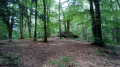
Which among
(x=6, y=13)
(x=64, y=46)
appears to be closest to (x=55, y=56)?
(x=64, y=46)

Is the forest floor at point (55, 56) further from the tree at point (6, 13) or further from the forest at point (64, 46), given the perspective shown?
the tree at point (6, 13)

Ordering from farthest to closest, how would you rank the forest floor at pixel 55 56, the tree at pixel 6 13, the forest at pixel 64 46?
the forest floor at pixel 55 56
the forest at pixel 64 46
the tree at pixel 6 13

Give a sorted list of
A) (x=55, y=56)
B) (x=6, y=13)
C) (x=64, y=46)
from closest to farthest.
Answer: (x=6, y=13) < (x=55, y=56) < (x=64, y=46)

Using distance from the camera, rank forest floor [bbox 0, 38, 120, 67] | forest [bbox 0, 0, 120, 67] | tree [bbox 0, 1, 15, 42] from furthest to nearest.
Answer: forest floor [bbox 0, 38, 120, 67] → forest [bbox 0, 0, 120, 67] → tree [bbox 0, 1, 15, 42]

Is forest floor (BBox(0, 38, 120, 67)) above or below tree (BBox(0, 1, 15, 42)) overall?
below

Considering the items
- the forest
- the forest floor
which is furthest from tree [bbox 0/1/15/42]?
the forest floor

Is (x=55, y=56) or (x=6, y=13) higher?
(x=6, y=13)

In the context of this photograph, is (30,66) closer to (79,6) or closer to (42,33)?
(42,33)

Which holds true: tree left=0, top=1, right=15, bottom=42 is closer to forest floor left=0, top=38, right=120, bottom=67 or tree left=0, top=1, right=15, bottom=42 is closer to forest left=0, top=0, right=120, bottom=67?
forest left=0, top=0, right=120, bottom=67

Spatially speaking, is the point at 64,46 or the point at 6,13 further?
the point at 64,46

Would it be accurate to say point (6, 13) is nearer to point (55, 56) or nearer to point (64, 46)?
point (55, 56)

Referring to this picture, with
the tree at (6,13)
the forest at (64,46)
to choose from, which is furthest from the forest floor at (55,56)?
the tree at (6,13)

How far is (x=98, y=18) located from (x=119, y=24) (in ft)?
6.94

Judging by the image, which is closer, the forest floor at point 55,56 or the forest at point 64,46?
the forest at point 64,46
